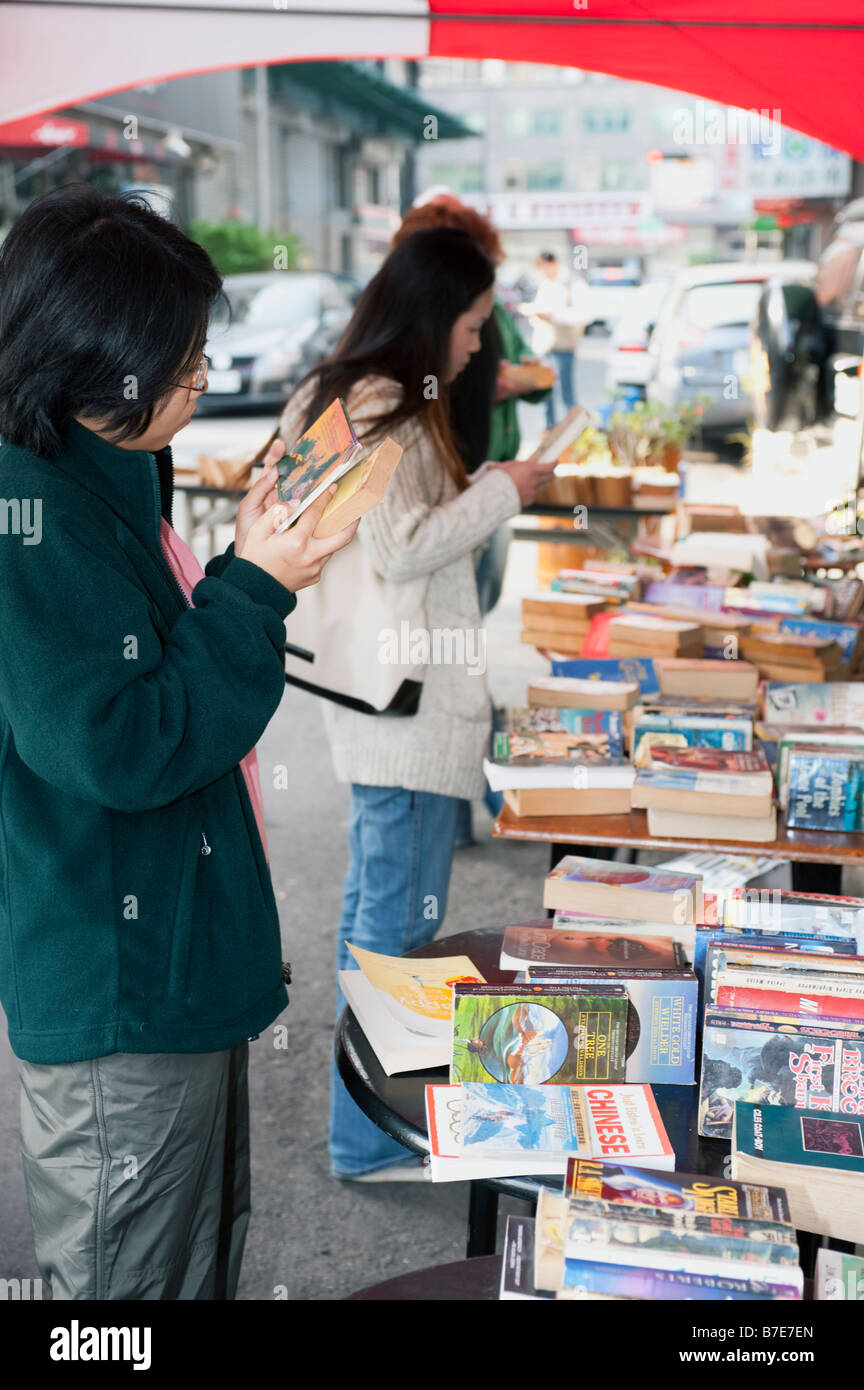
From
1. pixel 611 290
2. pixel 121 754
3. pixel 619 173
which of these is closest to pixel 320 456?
pixel 121 754

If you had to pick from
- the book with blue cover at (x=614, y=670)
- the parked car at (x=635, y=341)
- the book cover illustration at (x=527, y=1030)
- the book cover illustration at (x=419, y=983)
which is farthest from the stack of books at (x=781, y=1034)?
the parked car at (x=635, y=341)

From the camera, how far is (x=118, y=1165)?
1.42 meters

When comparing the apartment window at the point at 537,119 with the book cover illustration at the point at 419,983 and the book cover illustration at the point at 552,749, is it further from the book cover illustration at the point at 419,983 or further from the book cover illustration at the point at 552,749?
the book cover illustration at the point at 419,983

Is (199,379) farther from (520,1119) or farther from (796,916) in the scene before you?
(796,916)

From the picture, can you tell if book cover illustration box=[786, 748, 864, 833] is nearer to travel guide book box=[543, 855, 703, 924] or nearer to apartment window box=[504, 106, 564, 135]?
travel guide book box=[543, 855, 703, 924]

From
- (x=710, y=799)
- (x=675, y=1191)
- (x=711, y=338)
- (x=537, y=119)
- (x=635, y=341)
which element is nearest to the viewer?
(x=675, y=1191)

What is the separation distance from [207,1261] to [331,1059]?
1.62 meters

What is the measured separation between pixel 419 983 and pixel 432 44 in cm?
246

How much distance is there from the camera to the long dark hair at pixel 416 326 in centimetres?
245

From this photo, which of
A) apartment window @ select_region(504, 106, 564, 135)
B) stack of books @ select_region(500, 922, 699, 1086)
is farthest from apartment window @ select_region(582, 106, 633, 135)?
stack of books @ select_region(500, 922, 699, 1086)

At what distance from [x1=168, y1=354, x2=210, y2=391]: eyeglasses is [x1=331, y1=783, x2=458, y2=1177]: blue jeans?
3.98 ft

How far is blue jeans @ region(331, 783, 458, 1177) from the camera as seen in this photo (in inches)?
99.8

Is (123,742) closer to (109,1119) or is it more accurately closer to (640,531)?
(109,1119)

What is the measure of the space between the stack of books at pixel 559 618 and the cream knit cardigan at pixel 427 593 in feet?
3.18
